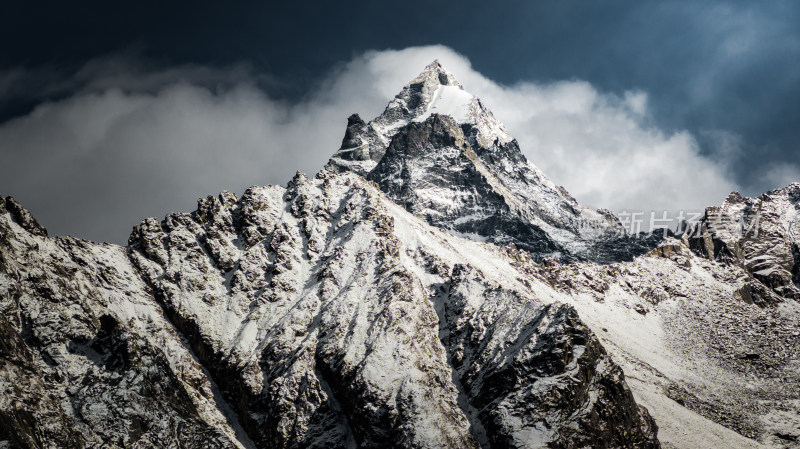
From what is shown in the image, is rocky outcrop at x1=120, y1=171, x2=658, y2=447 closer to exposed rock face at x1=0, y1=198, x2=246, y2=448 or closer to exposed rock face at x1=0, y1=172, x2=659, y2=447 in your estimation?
exposed rock face at x1=0, y1=172, x2=659, y2=447

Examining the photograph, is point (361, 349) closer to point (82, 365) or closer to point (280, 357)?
point (280, 357)

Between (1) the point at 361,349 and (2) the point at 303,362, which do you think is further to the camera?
(2) the point at 303,362

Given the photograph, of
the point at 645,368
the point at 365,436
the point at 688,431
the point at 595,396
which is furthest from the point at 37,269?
the point at 645,368

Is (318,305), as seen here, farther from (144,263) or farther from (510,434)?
(510,434)

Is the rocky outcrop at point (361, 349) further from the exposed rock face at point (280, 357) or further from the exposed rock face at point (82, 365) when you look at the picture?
the exposed rock face at point (82, 365)

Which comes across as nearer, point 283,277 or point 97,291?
point 97,291

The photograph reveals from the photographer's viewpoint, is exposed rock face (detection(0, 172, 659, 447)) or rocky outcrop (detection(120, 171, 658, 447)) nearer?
exposed rock face (detection(0, 172, 659, 447))

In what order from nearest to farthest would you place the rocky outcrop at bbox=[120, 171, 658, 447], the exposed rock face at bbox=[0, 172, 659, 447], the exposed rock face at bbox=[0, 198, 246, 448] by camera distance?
the exposed rock face at bbox=[0, 198, 246, 448] → the exposed rock face at bbox=[0, 172, 659, 447] → the rocky outcrop at bbox=[120, 171, 658, 447]

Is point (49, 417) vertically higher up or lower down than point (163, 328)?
lower down

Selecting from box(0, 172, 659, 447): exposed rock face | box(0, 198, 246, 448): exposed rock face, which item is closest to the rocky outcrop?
box(0, 172, 659, 447): exposed rock face

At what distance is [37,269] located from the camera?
469ft

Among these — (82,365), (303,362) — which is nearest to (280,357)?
(303,362)

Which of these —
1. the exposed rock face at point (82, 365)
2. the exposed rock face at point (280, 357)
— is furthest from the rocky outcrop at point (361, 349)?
the exposed rock face at point (82, 365)

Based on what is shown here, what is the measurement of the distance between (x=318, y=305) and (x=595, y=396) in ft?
258
